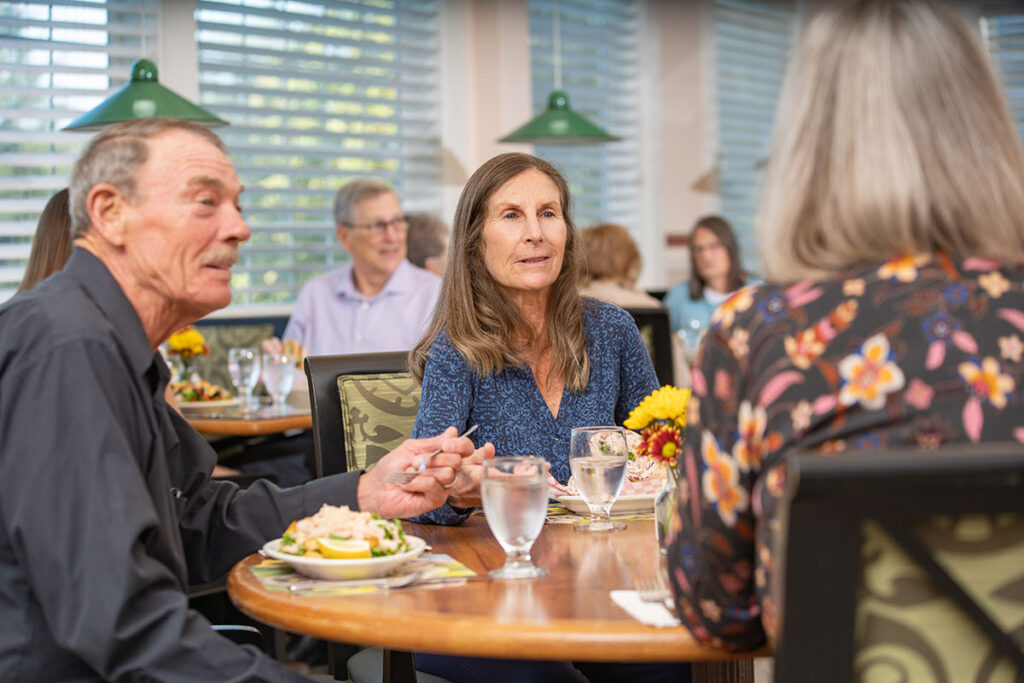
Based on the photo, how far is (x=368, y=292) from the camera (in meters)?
4.73

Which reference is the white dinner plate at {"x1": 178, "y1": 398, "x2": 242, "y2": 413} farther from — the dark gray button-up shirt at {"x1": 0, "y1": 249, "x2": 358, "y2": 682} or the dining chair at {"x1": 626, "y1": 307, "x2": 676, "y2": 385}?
the dark gray button-up shirt at {"x1": 0, "y1": 249, "x2": 358, "y2": 682}

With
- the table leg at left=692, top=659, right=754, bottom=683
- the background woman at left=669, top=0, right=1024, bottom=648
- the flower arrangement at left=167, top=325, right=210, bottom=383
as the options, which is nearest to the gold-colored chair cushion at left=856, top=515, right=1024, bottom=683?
the background woman at left=669, top=0, right=1024, bottom=648

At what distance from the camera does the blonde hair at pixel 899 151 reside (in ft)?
3.29

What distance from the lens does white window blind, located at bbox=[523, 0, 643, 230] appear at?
7.12m

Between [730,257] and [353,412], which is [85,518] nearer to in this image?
[353,412]

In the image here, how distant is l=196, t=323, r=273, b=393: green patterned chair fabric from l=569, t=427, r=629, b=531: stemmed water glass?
3.32 m

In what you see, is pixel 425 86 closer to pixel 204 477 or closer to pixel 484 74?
pixel 484 74

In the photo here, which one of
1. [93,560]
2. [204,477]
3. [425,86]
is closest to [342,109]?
[425,86]

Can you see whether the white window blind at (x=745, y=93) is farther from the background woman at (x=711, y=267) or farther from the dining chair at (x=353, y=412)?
the dining chair at (x=353, y=412)

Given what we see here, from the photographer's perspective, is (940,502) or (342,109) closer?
(940,502)

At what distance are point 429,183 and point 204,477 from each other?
16.5 feet

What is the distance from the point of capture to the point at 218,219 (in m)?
1.41

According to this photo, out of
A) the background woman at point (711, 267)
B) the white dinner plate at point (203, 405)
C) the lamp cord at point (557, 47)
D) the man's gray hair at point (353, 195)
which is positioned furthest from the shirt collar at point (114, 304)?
the lamp cord at point (557, 47)

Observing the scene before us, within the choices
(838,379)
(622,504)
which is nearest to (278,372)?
(622,504)
